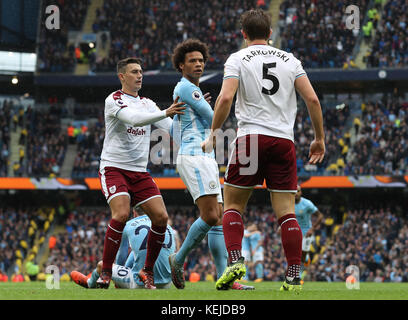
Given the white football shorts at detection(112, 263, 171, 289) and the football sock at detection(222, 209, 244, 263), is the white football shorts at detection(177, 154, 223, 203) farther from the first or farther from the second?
the white football shorts at detection(112, 263, 171, 289)

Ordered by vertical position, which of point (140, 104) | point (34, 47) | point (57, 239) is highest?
point (34, 47)

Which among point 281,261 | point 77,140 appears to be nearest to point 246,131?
point 281,261

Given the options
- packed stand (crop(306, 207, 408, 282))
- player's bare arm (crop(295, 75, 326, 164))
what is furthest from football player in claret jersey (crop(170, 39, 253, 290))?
packed stand (crop(306, 207, 408, 282))

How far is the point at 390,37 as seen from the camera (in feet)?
102

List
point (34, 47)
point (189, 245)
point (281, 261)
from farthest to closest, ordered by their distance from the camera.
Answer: point (34, 47) < point (281, 261) < point (189, 245)

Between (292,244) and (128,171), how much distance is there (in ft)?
7.93

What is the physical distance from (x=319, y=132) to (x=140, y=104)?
8.44ft

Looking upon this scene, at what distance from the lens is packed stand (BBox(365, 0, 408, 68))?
30.6 meters

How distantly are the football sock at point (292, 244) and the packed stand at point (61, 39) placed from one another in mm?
28965

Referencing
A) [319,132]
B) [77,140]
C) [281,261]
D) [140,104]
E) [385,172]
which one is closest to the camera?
[319,132]

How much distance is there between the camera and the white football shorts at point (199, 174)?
764 cm

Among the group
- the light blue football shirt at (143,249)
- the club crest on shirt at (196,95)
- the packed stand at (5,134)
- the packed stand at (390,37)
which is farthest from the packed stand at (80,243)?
the club crest on shirt at (196,95)

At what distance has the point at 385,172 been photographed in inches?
A: 1091
